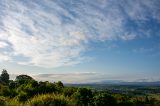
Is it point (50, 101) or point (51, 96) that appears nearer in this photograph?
point (50, 101)

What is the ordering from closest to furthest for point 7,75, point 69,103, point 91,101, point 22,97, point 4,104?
1. point 4,104
2. point 69,103
3. point 22,97
4. point 91,101
5. point 7,75

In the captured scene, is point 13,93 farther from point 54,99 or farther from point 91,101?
point 54,99

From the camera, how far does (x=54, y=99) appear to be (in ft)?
63.0

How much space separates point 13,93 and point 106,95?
37.7ft

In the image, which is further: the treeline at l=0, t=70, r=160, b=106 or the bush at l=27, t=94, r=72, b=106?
the treeline at l=0, t=70, r=160, b=106

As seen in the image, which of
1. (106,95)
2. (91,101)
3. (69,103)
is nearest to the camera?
(69,103)

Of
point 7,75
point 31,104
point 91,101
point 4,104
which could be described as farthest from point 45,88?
point 7,75

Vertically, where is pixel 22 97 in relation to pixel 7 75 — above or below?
below

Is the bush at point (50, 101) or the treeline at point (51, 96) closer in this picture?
the bush at point (50, 101)

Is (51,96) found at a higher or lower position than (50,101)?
higher

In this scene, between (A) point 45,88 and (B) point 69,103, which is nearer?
(B) point 69,103

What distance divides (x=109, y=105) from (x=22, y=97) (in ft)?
31.9

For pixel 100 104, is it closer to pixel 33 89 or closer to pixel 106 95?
pixel 106 95

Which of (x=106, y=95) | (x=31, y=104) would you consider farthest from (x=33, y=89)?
(x=31, y=104)
